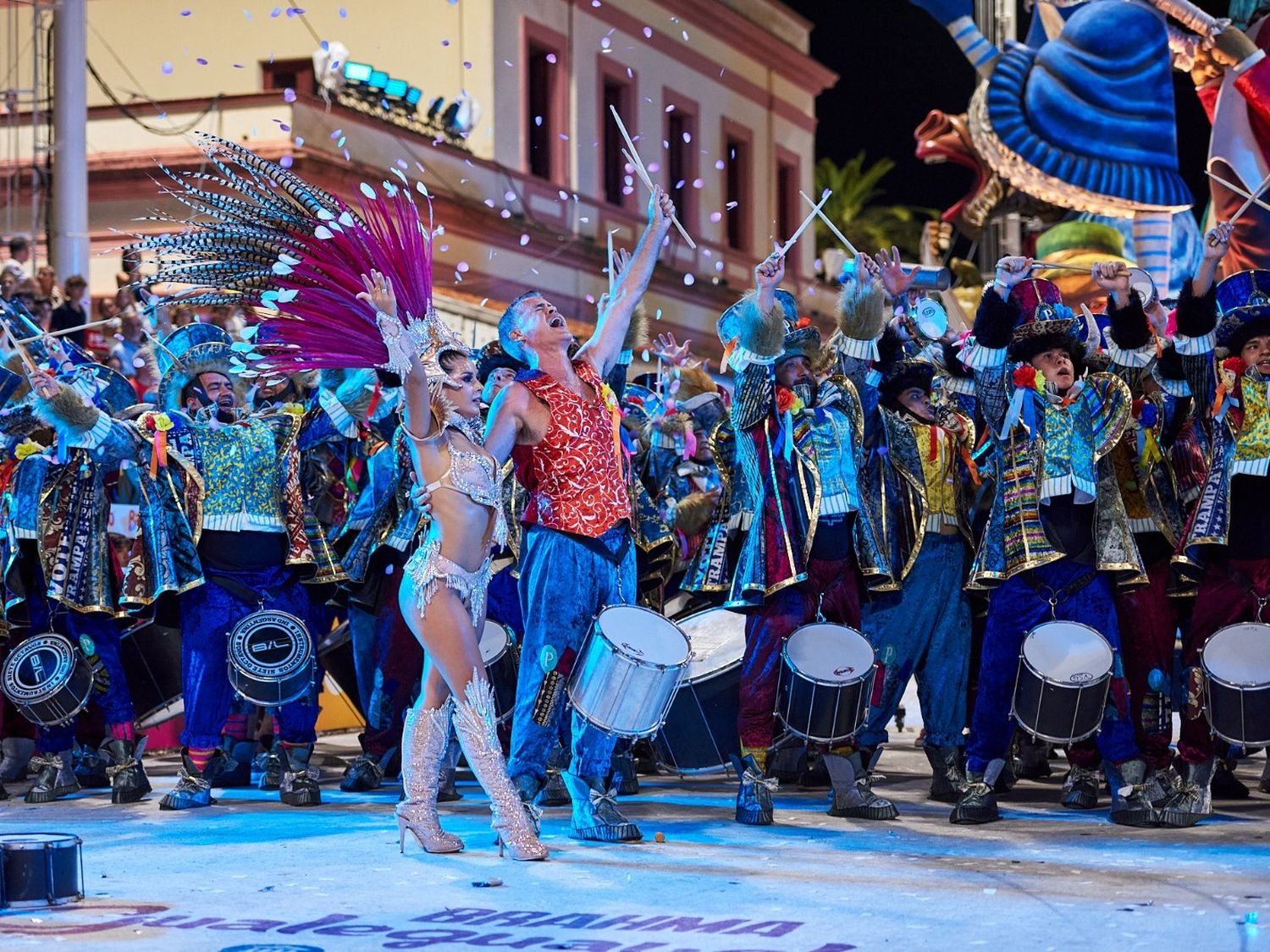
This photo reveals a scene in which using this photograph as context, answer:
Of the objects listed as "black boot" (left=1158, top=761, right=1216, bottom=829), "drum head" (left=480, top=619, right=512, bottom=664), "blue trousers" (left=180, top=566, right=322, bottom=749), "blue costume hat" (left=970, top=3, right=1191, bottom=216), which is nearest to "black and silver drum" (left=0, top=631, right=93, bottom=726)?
"blue trousers" (left=180, top=566, right=322, bottom=749)

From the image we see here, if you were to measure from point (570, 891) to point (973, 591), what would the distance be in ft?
9.48

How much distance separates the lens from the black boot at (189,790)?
7.70 meters

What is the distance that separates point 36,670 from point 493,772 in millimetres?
2895

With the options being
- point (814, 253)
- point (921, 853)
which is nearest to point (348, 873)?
point (921, 853)

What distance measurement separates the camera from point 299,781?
7.80 metres

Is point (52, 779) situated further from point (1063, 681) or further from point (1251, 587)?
point (1251, 587)

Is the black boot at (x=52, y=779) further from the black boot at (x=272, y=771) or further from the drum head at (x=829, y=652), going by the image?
the drum head at (x=829, y=652)

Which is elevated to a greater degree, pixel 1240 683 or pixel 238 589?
pixel 238 589

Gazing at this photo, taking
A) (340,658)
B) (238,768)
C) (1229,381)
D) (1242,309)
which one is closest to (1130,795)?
(1229,381)

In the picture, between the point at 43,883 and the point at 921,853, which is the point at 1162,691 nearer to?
the point at 921,853

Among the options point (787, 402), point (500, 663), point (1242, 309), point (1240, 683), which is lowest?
point (1240, 683)

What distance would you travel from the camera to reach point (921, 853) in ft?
20.7

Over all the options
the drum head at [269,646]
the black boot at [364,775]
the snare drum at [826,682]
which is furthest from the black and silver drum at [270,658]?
the snare drum at [826,682]

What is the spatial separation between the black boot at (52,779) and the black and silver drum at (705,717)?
2545 mm
